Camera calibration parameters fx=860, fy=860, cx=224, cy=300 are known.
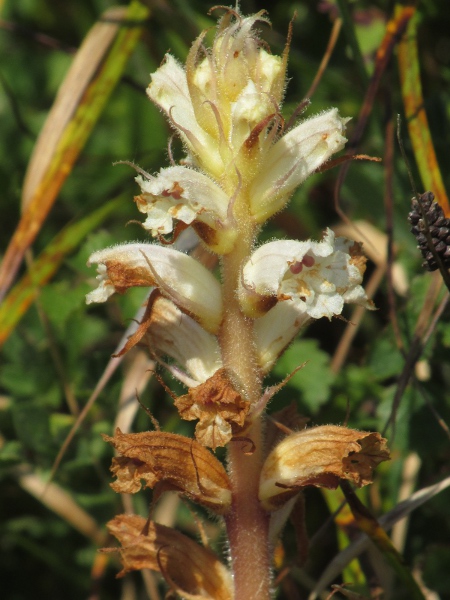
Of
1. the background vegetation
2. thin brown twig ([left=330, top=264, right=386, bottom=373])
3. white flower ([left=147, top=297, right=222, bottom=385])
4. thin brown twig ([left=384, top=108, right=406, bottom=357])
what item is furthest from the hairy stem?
thin brown twig ([left=330, top=264, right=386, bottom=373])

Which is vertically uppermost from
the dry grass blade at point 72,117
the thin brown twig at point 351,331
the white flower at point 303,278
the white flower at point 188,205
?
the dry grass blade at point 72,117

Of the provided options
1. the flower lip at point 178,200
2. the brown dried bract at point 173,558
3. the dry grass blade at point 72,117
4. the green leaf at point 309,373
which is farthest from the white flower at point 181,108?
the dry grass blade at point 72,117

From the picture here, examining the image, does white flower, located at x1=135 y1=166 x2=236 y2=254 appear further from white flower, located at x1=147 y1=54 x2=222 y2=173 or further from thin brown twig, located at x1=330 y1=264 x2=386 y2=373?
thin brown twig, located at x1=330 y1=264 x2=386 y2=373

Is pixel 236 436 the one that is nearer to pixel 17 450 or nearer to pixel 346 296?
pixel 346 296

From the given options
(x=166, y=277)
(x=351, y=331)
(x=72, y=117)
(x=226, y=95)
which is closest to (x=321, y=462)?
(x=166, y=277)

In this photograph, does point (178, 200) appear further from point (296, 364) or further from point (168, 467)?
point (296, 364)

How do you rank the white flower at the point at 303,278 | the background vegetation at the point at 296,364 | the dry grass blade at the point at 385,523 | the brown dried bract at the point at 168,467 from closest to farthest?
the white flower at the point at 303,278 → the brown dried bract at the point at 168,467 → the dry grass blade at the point at 385,523 → the background vegetation at the point at 296,364

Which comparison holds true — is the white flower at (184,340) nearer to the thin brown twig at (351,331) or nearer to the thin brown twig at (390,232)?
the thin brown twig at (390,232)
